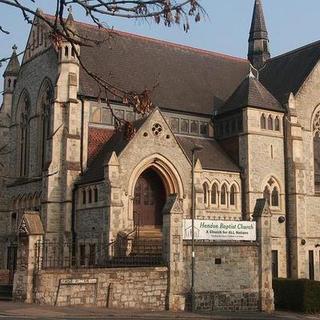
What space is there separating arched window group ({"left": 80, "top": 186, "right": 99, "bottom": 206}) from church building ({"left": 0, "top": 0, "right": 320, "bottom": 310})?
58 millimetres

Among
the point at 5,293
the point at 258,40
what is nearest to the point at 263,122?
the point at 258,40

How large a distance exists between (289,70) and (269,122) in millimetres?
7124

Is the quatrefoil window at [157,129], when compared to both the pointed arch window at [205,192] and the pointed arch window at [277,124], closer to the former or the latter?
the pointed arch window at [205,192]

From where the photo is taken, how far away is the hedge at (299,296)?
88.8 ft

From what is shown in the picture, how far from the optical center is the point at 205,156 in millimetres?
37000

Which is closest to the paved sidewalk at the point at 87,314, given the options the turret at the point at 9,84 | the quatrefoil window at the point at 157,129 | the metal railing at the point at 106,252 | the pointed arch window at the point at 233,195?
the metal railing at the point at 106,252

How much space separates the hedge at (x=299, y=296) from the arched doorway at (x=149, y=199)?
28.5ft

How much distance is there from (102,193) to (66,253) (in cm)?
450

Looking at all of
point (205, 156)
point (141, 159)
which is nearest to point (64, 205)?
point (141, 159)

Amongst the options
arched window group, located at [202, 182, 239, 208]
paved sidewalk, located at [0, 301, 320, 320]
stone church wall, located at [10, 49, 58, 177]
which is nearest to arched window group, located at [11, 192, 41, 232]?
stone church wall, located at [10, 49, 58, 177]

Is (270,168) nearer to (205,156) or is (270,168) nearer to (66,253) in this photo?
(205,156)

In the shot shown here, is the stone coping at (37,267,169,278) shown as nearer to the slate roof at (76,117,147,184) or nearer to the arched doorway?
the slate roof at (76,117,147,184)

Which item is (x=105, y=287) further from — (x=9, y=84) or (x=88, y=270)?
(x=9, y=84)

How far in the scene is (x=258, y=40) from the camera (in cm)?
5244
